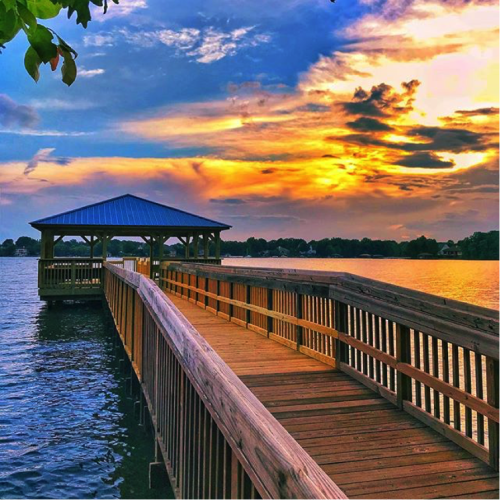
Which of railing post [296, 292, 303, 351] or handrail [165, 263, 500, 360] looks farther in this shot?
railing post [296, 292, 303, 351]

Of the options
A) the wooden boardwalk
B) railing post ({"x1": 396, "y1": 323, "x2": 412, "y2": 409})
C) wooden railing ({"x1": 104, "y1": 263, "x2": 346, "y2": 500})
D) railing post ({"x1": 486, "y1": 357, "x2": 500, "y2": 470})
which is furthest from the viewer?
railing post ({"x1": 396, "y1": 323, "x2": 412, "y2": 409})

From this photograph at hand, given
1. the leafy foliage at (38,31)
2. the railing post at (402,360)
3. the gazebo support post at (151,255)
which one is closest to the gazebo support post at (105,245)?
the gazebo support post at (151,255)

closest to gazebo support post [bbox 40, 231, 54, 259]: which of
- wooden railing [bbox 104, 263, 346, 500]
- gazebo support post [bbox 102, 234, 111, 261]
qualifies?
gazebo support post [bbox 102, 234, 111, 261]

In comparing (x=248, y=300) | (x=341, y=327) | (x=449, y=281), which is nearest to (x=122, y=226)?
(x=248, y=300)

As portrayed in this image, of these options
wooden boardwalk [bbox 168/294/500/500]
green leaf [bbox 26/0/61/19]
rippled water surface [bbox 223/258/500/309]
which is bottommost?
rippled water surface [bbox 223/258/500/309]

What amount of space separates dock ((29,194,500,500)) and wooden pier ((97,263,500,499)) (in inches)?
0.5

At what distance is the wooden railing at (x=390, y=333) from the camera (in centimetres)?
368

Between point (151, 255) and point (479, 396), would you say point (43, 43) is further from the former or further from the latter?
point (151, 255)

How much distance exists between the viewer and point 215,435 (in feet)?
8.04

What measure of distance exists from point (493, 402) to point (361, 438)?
44.3 inches

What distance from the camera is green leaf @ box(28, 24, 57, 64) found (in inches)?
62.2

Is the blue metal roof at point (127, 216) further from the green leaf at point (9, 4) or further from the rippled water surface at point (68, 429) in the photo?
the green leaf at point (9, 4)

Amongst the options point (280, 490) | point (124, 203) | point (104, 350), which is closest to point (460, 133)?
point (124, 203)

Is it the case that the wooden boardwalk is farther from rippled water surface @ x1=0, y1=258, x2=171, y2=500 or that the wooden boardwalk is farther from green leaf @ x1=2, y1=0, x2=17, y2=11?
green leaf @ x1=2, y1=0, x2=17, y2=11
